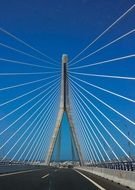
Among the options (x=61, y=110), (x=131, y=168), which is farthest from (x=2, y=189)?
(x=61, y=110)

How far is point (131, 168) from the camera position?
1941 cm

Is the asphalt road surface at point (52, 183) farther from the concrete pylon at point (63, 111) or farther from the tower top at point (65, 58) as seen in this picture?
the tower top at point (65, 58)

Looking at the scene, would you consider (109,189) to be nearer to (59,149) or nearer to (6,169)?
(6,169)

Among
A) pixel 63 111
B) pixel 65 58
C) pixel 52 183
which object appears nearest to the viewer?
pixel 52 183

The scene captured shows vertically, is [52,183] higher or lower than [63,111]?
lower

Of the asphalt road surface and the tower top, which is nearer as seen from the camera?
the asphalt road surface

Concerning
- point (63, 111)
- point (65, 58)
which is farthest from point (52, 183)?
point (63, 111)

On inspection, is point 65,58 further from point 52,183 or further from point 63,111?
point 52,183

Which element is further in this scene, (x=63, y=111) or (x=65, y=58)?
(x=63, y=111)

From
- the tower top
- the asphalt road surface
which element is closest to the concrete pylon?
the tower top

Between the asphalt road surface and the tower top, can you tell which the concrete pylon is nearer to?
the tower top

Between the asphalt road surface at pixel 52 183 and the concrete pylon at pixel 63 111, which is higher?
the concrete pylon at pixel 63 111

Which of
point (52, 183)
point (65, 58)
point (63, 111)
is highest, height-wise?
point (65, 58)

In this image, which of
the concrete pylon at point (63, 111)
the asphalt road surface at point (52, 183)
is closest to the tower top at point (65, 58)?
the concrete pylon at point (63, 111)
